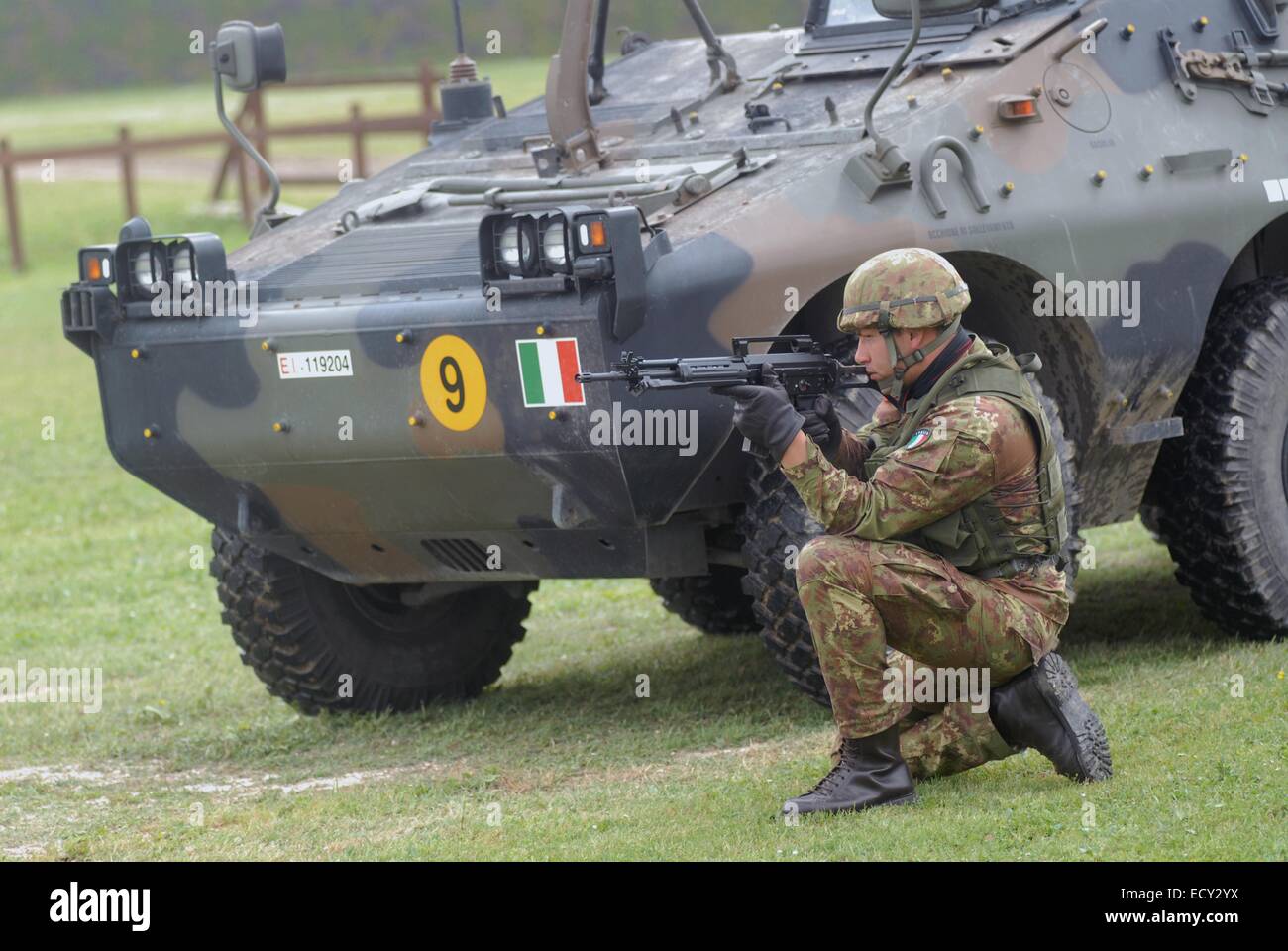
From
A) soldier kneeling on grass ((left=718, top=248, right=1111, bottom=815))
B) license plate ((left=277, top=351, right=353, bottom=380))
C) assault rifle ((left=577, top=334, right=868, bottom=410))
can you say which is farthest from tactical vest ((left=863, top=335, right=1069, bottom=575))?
license plate ((left=277, top=351, right=353, bottom=380))

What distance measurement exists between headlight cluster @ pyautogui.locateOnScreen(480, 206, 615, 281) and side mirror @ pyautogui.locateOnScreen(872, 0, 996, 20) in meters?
1.59

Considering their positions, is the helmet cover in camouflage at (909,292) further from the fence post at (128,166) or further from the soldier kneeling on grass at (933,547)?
the fence post at (128,166)

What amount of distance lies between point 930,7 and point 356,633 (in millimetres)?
2741

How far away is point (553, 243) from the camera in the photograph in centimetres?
574

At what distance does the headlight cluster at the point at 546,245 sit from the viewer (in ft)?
18.4

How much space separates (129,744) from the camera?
23.6ft

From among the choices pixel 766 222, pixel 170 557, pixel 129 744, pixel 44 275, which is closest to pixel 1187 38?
pixel 766 222

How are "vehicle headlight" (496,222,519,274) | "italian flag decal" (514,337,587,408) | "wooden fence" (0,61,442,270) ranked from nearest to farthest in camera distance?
"italian flag decal" (514,337,587,408) → "vehicle headlight" (496,222,519,274) → "wooden fence" (0,61,442,270)

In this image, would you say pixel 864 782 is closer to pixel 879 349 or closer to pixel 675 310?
pixel 879 349

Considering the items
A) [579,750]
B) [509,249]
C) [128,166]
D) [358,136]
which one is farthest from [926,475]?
[128,166]

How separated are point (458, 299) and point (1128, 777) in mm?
2149

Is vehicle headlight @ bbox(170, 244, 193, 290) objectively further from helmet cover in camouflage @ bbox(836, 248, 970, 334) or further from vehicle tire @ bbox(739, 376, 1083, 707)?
helmet cover in camouflage @ bbox(836, 248, 970, 334)

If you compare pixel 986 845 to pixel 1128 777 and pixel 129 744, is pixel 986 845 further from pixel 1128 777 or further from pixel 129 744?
pixel 129 744

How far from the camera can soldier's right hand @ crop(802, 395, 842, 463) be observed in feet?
17.7
